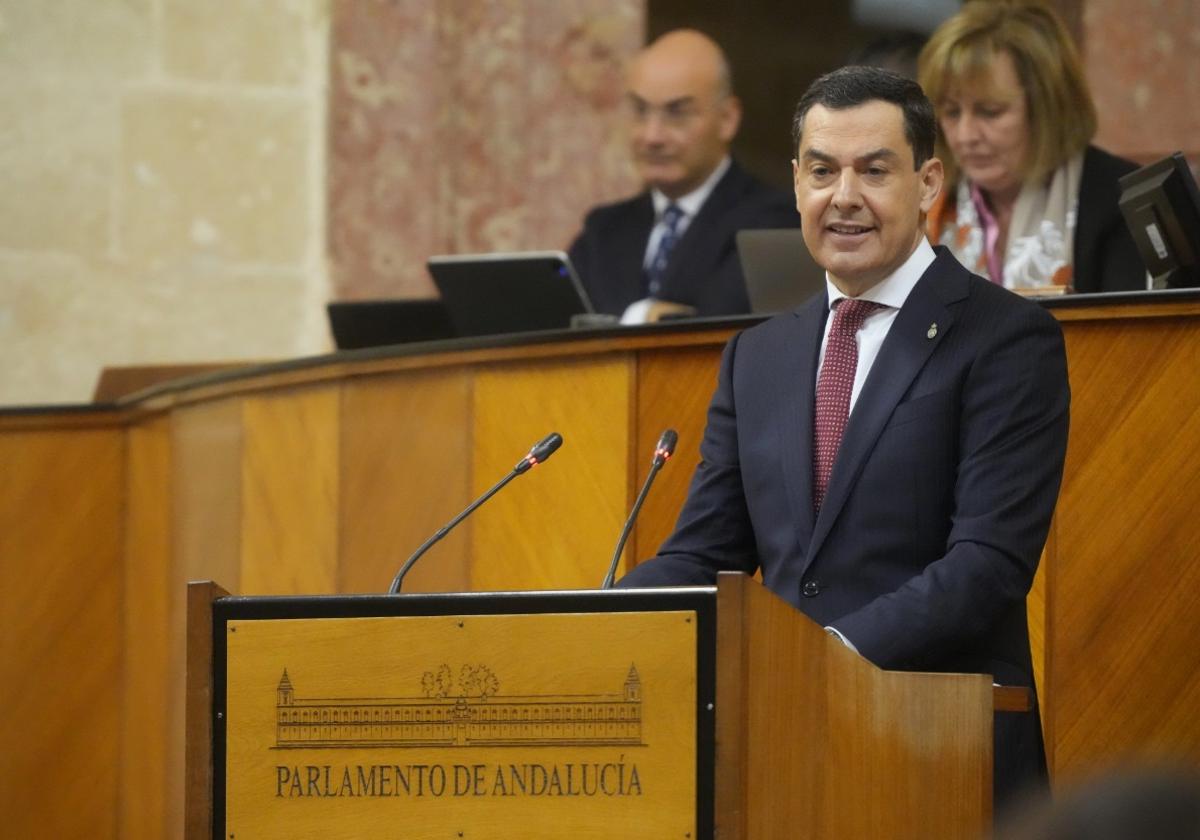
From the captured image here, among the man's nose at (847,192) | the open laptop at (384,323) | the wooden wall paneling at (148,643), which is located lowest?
the wooden wall paneling at (148,643)

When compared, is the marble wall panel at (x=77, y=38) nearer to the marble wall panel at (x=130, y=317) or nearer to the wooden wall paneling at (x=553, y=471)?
the marble wall panel at (x=130, y=317)

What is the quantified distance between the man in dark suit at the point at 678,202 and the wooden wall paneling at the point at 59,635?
5.03 ft

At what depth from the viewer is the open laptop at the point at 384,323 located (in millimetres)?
5422

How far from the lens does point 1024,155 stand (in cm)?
479

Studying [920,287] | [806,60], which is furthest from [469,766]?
[806,60]

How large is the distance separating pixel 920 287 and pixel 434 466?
5.89 ft

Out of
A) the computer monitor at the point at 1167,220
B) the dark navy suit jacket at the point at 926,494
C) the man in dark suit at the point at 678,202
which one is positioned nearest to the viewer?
the dark navy suit jacket at the point at 926,494

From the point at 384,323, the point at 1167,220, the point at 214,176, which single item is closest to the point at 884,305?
the point at 1167,220

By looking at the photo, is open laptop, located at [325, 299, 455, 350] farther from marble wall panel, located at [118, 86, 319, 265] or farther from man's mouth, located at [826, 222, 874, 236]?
man's mouth, located at [826, 222, 874, 236]

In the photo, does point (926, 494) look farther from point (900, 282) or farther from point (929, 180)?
point (929, 180)

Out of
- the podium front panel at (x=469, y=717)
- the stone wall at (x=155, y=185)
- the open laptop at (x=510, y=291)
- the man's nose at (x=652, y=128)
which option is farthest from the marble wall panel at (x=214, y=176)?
the podium front panel at (x=469, y=717)

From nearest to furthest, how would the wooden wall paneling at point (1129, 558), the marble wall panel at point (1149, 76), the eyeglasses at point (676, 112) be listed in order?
the wooden wall paneling at point (1129, 558) < the eyeglasses at point (676, 112) < the marble wall panel at point (1149, 76)

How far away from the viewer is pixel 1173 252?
4094mm

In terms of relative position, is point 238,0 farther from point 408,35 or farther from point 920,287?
point 920,287
